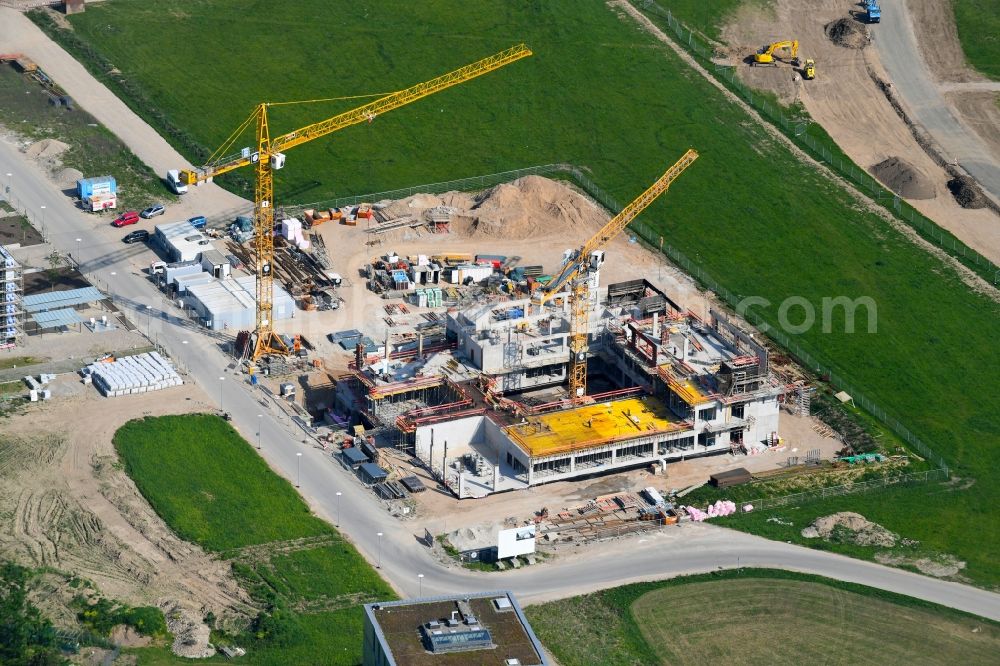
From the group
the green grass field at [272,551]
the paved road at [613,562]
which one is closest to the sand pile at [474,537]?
the paved road at [613,562]

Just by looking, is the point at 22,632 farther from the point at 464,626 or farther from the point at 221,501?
the point at 464,626

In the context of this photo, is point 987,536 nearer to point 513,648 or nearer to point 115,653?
point 513,648

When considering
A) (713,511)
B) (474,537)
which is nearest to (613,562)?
(474,537)

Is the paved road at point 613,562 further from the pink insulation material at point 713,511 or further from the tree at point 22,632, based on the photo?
the tree at point 22,632

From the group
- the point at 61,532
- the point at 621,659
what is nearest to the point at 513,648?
the point at 621,659

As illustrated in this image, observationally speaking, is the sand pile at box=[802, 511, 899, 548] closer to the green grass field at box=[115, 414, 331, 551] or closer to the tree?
the green grass field at box=[115, 414, 331, 551]

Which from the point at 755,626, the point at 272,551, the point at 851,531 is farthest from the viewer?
the point at 851,531

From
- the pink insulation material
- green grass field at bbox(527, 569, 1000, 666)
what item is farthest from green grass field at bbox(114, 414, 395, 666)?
the pink insulation material
